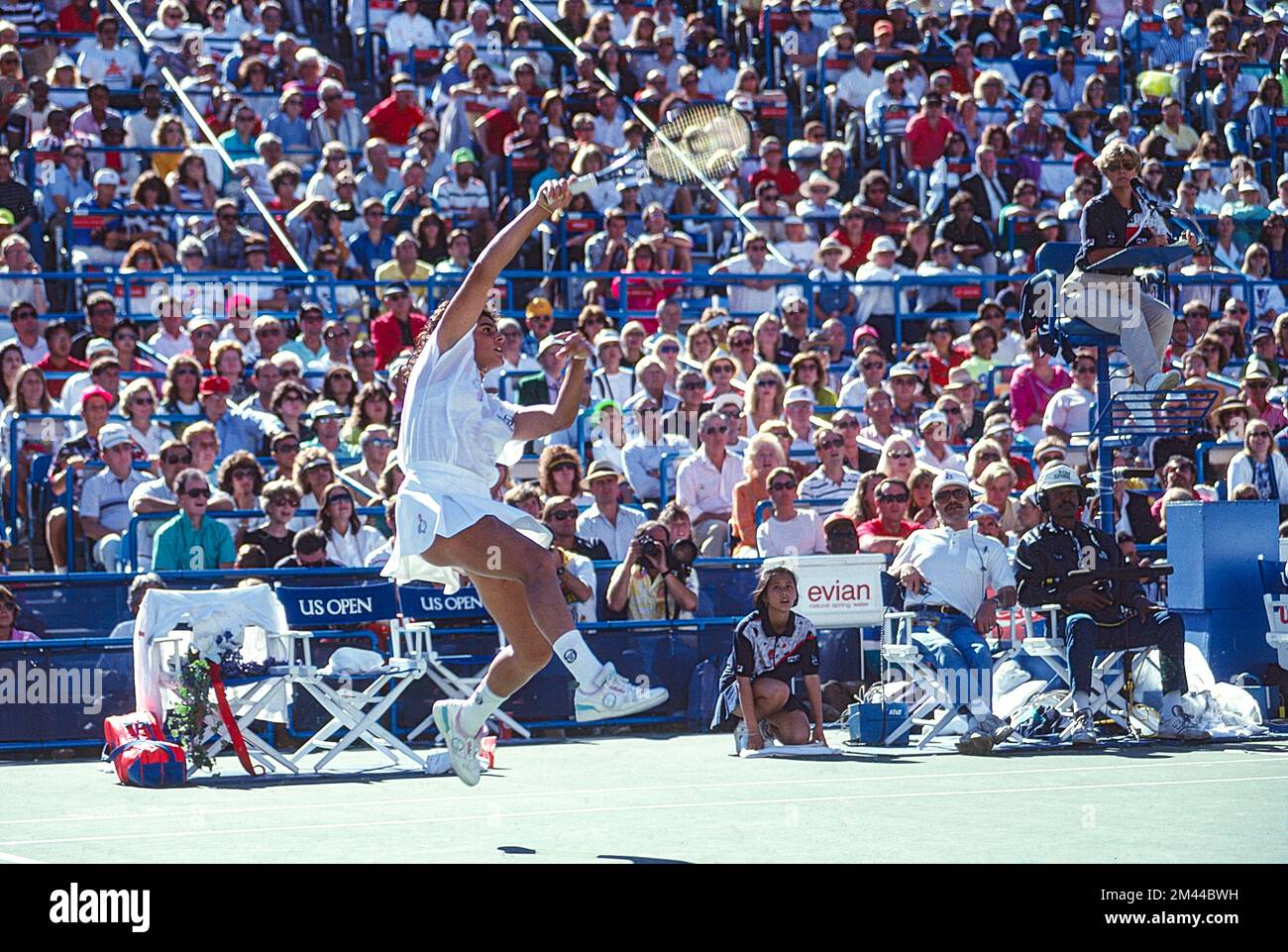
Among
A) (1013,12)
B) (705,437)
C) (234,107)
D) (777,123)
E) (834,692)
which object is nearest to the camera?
(834,692)

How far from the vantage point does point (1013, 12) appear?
2328cm

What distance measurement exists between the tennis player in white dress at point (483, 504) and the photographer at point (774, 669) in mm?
3118

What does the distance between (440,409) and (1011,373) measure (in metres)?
10.2

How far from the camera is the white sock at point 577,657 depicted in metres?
7.87

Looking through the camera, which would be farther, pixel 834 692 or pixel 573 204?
pixel 573 204

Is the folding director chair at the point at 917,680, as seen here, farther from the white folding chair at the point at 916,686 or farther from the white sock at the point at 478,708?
the white sock at the point at 478,708

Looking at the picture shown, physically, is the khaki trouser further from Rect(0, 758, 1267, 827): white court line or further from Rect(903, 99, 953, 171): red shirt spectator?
Rect(903, 99, 953, 171): red shirt spectator

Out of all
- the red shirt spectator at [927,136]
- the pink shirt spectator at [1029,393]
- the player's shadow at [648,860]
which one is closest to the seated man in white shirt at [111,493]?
the player's shadow at [648,860]

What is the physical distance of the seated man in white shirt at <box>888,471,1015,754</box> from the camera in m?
11.3

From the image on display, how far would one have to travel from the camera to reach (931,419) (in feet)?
49.8

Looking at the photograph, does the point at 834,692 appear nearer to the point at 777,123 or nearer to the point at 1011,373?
the point at 1011,373

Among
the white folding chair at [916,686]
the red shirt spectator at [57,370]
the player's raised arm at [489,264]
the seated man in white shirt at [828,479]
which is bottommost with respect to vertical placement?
the white folding chair at [916,686]

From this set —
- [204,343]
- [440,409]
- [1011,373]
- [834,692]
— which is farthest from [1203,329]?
[440,409]

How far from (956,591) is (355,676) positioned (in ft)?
11.2
